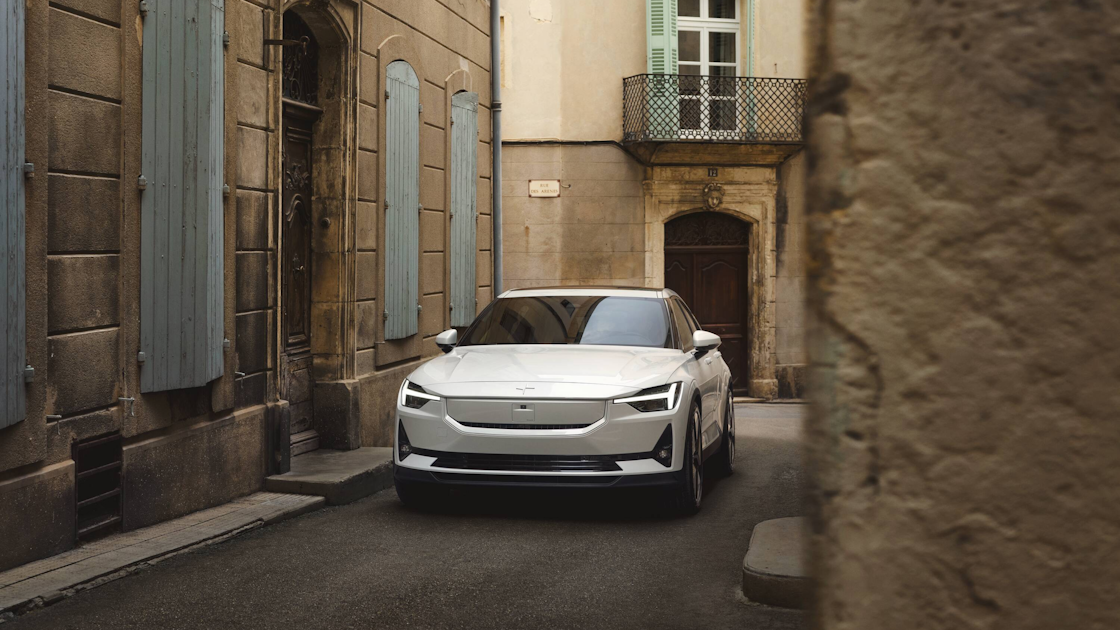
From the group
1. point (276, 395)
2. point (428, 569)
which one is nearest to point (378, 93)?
point (276, 395)

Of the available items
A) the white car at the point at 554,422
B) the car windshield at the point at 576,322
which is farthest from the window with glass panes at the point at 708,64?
the white car at the point at 554,422

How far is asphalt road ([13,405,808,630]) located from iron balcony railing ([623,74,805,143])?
38.1 ft

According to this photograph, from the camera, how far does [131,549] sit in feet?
21.2

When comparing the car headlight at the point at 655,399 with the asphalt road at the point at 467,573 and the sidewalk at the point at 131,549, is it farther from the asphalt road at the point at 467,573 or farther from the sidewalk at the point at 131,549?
the sidewalk at the point at 131,549

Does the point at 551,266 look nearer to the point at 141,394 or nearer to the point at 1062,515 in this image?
the point at 141,394

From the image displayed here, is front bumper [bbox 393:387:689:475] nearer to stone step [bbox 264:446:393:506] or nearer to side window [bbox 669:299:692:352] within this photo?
stone step [bbox 264:446:393:506]

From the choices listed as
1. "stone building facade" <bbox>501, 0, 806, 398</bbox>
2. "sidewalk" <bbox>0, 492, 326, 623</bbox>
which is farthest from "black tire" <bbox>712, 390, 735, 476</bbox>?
"stone building facade" <bbox>501, 0, 806, 398</bbox>

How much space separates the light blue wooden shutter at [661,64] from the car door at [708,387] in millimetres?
10049

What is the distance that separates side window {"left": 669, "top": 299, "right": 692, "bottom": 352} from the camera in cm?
890

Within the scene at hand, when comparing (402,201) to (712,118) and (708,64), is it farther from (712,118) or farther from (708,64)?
(708,64)

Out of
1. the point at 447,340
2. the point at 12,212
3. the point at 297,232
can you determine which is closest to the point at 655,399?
the point at 447,340

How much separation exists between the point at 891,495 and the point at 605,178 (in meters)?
18.6

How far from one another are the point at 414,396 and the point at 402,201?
14.9ft

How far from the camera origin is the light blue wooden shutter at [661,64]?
1928 cm
